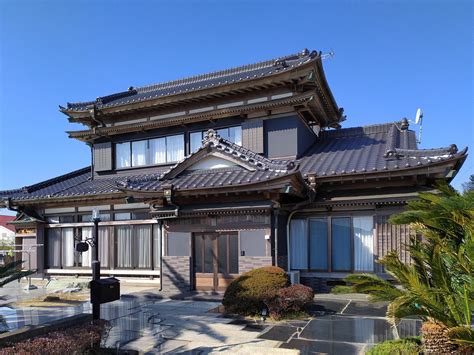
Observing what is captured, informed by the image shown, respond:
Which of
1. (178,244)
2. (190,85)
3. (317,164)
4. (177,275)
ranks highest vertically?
(190,85)

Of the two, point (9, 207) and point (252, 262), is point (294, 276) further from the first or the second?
point (9, 207)

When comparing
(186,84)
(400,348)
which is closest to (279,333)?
(400,348)

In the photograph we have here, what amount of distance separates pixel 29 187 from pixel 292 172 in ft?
44.5

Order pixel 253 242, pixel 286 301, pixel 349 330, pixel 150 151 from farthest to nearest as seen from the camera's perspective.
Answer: pixel 150 151, pixel 253 242, pixel 286 301, pixel 349 330

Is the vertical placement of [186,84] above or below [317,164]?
above

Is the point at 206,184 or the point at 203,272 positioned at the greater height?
the point at 206,184

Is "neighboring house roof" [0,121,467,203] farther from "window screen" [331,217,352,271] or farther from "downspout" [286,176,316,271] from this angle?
"window screen" [331,217,352,271]

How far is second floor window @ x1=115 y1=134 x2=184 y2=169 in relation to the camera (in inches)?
712

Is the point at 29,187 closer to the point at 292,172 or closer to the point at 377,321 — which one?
the point at 292,172

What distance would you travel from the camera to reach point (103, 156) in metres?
19.8

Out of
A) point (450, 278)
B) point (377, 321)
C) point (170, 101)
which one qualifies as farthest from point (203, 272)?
point (450, 278)

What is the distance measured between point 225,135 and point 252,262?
20.0 ft

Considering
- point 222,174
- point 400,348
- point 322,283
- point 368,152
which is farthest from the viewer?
point 368,152

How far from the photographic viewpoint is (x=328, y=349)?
770cm
